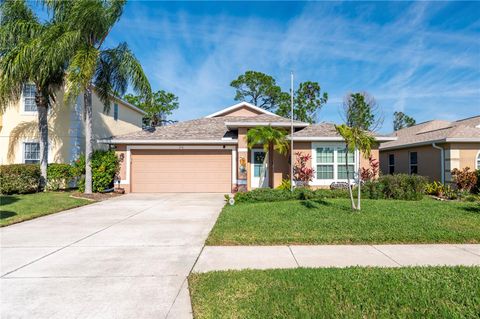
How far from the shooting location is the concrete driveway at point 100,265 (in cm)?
348

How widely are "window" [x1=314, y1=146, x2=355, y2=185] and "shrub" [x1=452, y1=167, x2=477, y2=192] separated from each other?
4.77 meters

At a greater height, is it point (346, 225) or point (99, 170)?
point (99, 170)

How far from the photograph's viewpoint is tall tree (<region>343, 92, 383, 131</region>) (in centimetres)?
886

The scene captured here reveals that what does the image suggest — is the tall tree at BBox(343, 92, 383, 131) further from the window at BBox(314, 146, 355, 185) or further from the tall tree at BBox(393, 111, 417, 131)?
the tall tree at BBox(393, 111, 417, 131)

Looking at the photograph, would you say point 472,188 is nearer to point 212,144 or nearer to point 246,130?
point 246,130

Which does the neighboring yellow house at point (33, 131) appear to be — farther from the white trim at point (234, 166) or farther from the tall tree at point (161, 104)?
the tall tree at point (161, 104)

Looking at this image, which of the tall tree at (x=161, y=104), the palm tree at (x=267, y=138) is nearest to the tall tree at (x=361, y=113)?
the palm tree at (x=267, y=138)

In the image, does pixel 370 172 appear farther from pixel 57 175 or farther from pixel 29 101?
pixel 29 101

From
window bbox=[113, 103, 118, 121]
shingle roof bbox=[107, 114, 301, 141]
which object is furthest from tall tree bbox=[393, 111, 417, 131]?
window bbox=[113, 103, 118, 121]

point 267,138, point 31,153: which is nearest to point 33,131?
point 31,153

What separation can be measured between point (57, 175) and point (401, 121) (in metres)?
58.5

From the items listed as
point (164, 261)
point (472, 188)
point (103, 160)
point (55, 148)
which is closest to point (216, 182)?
point (103, 160)

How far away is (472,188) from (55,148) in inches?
849

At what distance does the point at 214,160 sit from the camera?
16.3m
